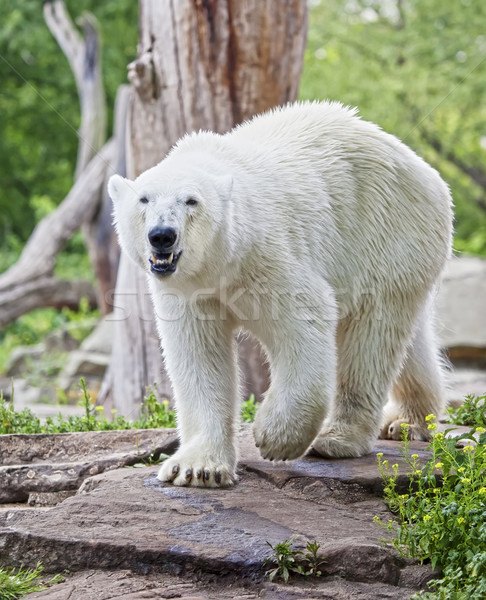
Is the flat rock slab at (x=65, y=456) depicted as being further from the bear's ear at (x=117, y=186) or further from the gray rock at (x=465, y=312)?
the gray rock at (x=465, y=312)

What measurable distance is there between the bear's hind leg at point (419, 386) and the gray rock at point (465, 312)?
6623mm

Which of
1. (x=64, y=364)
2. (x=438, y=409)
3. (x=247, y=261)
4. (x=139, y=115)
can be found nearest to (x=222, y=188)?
(x=247, y=261)

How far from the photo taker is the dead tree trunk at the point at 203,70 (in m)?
6.52

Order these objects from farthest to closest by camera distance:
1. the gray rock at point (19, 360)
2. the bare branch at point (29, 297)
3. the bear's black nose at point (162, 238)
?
the gray rock at point (19, 360) < the bare branch at point (29, 297) < the bear's black nose at point (162, 238)

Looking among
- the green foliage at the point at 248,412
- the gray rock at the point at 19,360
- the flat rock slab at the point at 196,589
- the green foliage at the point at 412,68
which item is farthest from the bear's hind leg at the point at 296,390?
the green foliage at the point at 412,68

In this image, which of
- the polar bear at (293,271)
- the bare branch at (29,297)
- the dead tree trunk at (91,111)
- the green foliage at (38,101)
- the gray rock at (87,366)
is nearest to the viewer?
the polar bear at (293,271)

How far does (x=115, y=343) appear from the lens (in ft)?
24.5

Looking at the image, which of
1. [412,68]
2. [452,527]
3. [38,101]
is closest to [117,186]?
[452,527]

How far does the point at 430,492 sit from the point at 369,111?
1351cm

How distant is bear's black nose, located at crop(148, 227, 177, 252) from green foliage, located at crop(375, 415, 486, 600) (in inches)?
52.9

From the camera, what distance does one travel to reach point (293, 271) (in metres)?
3.74

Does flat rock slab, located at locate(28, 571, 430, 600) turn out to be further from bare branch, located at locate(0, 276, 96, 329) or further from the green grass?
bare branch, located at locate(0, 276, 96, 329)

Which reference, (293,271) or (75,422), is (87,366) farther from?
(293,271)

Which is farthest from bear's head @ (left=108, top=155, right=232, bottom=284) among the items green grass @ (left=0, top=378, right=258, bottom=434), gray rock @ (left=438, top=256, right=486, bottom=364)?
gray rock @ (left=438, top=256, right=486, bottom=364)
